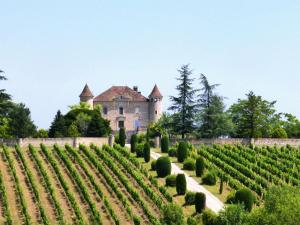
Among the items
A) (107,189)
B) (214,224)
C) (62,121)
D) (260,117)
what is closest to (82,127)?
(62,121)

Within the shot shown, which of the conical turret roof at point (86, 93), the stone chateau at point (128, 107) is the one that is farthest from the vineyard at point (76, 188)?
the stone chateau at point (128, 107)

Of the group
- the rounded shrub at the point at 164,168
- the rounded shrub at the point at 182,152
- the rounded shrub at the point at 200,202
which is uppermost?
the rounded shrub at the point at 182,152

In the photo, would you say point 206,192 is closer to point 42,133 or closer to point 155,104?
point 42,133

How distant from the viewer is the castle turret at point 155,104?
106625mm

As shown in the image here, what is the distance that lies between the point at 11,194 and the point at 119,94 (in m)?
49.6

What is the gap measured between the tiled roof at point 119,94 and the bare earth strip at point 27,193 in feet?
125

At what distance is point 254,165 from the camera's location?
68.4 m

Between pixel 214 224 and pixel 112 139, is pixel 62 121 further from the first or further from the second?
pixel 214 224

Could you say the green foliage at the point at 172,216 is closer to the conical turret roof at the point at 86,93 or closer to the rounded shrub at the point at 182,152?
the rounded shrub at the point at 182,152

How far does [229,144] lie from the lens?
3063 inches

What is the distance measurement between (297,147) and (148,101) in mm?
33058

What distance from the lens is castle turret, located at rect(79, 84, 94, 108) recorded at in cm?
10588

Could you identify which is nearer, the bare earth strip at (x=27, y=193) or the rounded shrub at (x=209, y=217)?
the rounded shrub at (x=209, y=217)

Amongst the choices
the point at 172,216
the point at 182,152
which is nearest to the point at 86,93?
the point at 182,152
